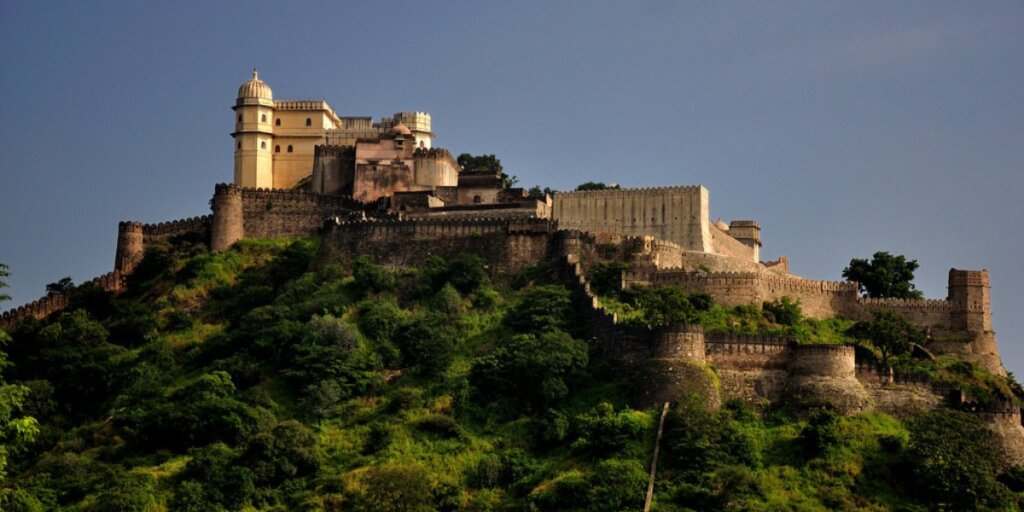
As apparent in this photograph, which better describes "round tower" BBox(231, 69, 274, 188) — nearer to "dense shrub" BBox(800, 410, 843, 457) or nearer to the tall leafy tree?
"dense shrub" BBox(800, 410, 843, 457)

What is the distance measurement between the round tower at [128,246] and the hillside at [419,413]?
10.1 feet

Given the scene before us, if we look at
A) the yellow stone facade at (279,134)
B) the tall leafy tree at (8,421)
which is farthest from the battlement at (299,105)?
the tall leafy tree at (8,421)

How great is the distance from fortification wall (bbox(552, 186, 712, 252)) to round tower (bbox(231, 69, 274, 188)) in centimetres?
1577

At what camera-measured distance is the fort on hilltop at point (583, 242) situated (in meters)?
55.1

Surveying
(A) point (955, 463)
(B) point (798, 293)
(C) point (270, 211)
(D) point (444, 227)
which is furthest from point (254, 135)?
(A) point (955, 463)

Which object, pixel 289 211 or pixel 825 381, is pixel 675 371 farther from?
pixel 289 211

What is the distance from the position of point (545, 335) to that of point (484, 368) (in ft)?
8.14

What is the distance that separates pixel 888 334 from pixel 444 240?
62.0 feet

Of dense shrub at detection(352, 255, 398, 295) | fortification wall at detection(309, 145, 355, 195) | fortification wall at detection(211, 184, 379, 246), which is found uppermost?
fortification wall at detection(309, 145, 355, 195)

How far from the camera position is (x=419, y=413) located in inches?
2274

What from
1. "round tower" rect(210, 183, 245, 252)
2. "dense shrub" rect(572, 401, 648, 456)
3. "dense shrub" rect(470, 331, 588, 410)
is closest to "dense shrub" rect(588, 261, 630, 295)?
"dense shrub" rect(470, 331, 588, 410)

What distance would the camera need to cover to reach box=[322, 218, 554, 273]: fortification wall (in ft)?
224

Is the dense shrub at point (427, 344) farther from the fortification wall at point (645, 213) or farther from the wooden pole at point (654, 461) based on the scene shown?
the fortification wall at point (645, 213)

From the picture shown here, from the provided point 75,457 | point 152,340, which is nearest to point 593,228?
point 152,340
